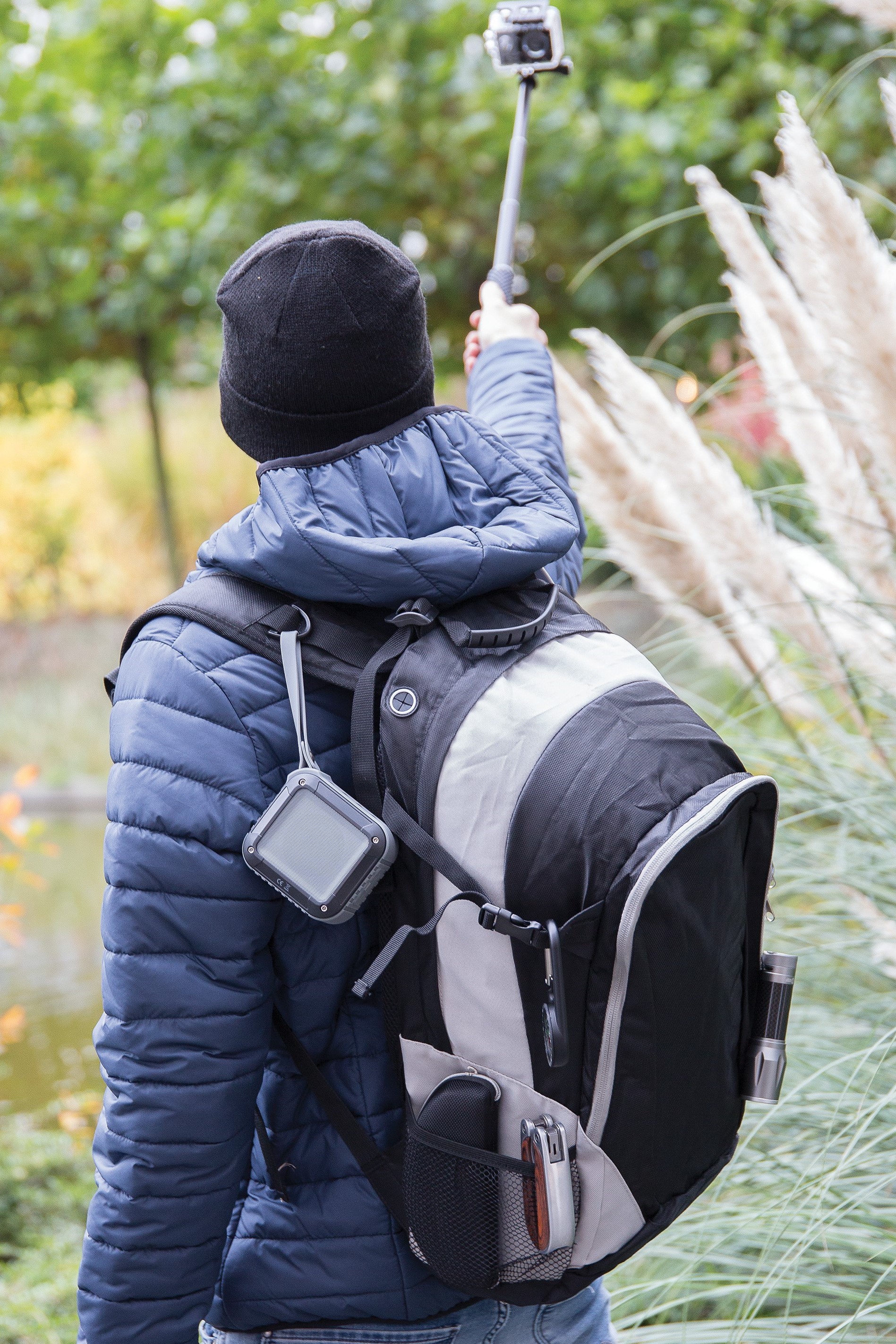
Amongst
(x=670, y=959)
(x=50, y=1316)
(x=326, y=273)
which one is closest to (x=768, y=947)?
(x=670, y=959)

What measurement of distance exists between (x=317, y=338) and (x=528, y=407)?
1.43ft

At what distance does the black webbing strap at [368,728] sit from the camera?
961mm

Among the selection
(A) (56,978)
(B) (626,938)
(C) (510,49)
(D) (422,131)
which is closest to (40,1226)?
(A) (56,978)

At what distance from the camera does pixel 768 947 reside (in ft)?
6.34

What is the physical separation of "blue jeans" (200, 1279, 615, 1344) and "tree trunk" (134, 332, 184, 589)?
6412 millimetres

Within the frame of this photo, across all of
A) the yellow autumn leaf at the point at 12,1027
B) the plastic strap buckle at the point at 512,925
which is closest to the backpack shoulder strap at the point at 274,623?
the plastic strap buckle at the point at 512,925

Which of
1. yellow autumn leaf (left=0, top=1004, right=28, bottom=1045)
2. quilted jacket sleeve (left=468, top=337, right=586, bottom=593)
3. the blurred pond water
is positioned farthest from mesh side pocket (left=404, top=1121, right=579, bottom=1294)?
the blurred pond water

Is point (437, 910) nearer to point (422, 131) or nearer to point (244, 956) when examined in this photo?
point (244, 956)

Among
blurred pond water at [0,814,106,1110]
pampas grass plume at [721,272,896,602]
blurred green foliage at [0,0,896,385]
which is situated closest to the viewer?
pampas grass plume at [721,272,896,602]

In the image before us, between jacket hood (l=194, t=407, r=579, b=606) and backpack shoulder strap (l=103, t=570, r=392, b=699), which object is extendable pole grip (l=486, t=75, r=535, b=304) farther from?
backpack shoulder strap (l=103, t=570, r=392, b=699)

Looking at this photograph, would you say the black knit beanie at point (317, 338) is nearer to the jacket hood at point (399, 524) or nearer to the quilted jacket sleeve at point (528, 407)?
the jacket hood at point (399, 524)

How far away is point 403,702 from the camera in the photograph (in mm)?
946

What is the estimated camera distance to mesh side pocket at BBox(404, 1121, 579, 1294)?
966 mm

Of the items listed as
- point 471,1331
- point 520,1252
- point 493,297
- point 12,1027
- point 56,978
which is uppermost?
point 493,297
